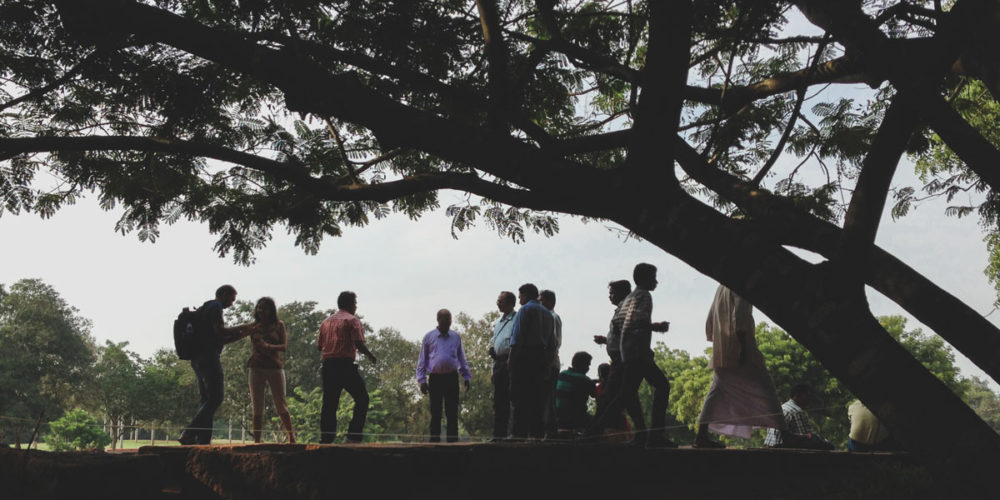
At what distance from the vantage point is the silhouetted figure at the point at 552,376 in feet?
26.4

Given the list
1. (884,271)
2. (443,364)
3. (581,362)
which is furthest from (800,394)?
(884,271)

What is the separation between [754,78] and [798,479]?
3.62 metres

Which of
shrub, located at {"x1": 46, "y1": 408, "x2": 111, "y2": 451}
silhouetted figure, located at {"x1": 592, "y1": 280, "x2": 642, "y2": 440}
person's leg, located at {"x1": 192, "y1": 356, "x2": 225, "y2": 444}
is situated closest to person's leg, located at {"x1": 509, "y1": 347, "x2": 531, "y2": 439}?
silhouetted figure, located at {"x1": 592, "y1": 280, "x2": 642, "y2": 440}

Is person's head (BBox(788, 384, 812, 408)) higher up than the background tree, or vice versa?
the background tree

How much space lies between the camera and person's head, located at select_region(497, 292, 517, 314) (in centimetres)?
819

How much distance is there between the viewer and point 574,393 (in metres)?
8.14

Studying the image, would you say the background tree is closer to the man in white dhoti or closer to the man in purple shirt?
the man in purple shirt

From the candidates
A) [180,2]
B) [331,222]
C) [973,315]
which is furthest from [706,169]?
[180,2]


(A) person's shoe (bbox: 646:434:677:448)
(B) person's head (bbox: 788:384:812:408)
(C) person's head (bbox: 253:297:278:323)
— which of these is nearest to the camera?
(A) person's shoe (bbox: 646:434:677:448)

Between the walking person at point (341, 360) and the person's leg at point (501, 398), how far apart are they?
4.39 feet

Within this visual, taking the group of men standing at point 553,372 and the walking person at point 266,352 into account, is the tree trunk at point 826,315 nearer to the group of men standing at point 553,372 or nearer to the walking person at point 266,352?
the group of men standing at point 553,372

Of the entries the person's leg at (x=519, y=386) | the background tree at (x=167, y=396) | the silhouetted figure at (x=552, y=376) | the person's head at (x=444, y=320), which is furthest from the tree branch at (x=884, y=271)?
the background tree at (x=167, y=396)

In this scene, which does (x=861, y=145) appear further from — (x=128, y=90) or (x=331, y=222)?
(x=128, y=90)

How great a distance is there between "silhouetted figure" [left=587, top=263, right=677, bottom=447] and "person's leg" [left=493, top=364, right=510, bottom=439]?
5.21 ft
